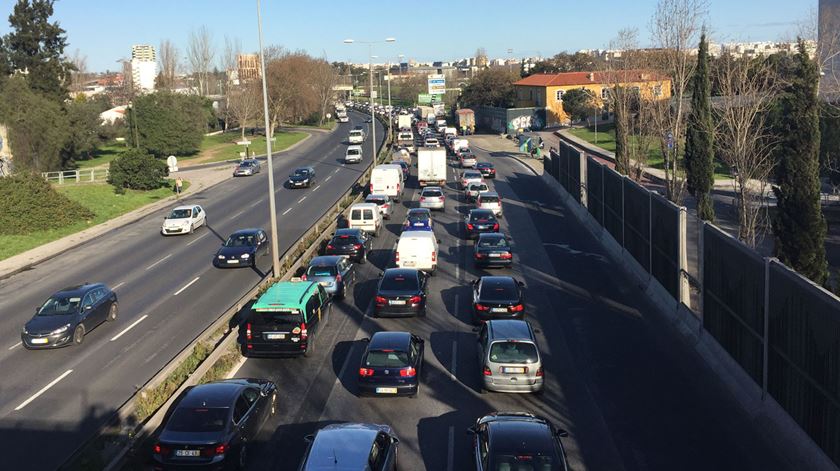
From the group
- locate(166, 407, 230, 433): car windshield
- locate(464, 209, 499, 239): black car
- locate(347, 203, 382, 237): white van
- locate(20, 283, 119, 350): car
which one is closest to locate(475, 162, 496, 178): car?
locate(464, 209, 499, 239): black car

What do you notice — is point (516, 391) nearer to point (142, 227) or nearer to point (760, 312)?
point (760, 312)

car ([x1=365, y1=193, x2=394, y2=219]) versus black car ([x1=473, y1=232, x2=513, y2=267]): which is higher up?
car ([x1=365, y1=193, x2=394, y2=219])

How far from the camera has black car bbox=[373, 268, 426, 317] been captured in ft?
73.9

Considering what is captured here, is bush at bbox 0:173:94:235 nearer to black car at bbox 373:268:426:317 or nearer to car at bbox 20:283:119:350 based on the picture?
car at bbox 20:283:119:350

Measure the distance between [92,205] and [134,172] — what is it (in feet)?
21.7

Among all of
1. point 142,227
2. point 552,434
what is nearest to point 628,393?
point 552,434

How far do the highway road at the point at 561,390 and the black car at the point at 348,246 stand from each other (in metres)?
2.76

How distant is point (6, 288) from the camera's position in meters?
28.8

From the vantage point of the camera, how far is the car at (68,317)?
20438 millimetres

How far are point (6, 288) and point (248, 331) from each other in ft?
50.3

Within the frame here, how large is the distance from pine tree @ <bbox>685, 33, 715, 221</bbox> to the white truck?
20.9 metres

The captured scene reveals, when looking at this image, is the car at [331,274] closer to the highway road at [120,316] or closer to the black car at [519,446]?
the highway road at [120,316]

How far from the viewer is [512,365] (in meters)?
16.2

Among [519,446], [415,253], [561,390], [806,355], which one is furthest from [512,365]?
[415,253]
